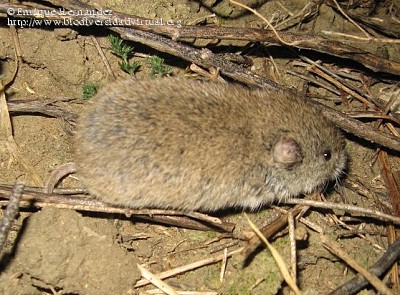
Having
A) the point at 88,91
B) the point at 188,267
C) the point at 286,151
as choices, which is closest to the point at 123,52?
the point at 88,91

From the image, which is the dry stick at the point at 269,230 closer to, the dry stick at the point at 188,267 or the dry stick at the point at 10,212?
the dry stick at the point at 188,267

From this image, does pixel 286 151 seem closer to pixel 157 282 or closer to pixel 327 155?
pixel 327 155

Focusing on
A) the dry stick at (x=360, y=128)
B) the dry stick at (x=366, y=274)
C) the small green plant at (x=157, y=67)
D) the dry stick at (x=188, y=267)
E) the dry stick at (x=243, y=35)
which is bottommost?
the dry stick at (x=188, y=267)

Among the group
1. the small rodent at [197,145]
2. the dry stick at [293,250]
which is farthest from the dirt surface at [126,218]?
the small rodent at [197,145]

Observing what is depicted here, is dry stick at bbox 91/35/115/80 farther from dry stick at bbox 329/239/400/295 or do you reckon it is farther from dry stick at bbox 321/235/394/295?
dry stick at bbox 329/239/400/295

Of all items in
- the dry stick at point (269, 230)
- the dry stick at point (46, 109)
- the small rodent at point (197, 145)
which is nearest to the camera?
the small rodent at point (197, 145)

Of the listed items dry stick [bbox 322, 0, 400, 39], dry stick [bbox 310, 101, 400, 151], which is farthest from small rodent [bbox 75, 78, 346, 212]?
dry stick [bbox 322, 0, 400, 39]

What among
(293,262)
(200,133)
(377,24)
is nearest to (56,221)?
(200,133)
